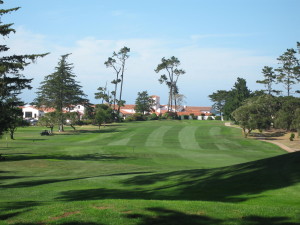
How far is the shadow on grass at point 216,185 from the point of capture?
15195mm

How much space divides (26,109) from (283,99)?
114 meters

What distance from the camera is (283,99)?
70812 millimetres

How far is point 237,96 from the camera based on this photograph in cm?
8606

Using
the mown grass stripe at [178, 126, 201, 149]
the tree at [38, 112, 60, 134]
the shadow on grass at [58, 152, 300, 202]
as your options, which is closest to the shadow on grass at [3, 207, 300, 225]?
the shadow on grass at [58, 152, 300, 202]

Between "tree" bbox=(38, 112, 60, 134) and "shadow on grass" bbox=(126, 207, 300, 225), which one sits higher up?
"tree" bbox=(38, 112, 60, 134)

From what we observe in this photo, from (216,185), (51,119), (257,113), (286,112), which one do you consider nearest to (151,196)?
(216,185)

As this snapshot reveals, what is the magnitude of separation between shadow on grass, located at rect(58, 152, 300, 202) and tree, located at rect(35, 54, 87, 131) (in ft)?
233

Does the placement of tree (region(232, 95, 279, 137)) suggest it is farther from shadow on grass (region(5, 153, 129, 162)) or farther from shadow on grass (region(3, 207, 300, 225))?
shadow on grass (region(3, 207, 300, 225))

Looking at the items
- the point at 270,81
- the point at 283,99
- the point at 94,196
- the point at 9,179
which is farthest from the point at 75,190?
the point at 270,81

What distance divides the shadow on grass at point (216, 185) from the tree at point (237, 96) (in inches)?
2620

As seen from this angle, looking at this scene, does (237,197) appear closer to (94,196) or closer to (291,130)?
(94,196)

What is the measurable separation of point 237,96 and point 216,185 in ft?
234

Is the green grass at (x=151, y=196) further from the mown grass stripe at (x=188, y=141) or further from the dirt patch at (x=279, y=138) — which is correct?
the dirt patch at (x=279, y=138)

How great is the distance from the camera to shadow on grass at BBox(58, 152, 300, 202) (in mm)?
15195
